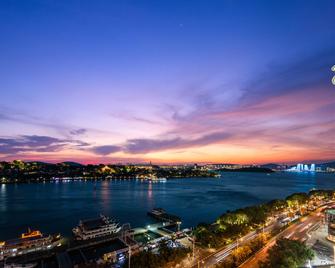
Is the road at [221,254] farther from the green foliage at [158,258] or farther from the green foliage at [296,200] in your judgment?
the green foliage at [296,200]

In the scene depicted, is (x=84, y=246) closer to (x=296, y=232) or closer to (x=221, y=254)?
(x=221, y=254)

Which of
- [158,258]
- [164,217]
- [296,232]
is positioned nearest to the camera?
[158,258]

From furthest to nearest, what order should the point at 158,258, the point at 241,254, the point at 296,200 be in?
the point at 296,200, the point at 241,254, the point at 158,258

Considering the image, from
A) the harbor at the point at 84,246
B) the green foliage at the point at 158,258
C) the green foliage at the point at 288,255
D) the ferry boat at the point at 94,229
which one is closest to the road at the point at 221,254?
the green foliage at the point at 158,258

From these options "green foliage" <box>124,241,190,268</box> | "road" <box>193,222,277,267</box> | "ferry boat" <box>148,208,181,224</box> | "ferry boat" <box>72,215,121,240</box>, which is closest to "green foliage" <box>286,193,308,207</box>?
"ferry boat" <box>148,208,181,224</box>

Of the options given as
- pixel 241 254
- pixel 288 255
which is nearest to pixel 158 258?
pixel 241 254

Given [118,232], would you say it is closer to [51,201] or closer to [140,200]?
[140,200]
